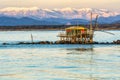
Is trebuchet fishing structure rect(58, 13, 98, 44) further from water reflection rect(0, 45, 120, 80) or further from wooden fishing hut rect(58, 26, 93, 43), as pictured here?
water reflection rect(0, 45, 120, 80)

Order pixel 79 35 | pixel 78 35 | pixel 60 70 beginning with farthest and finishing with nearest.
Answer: pixel 78 35 → pixel 79 35 → pixel 60 70

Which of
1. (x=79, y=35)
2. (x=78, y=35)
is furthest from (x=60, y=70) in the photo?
(x=78, y=35)

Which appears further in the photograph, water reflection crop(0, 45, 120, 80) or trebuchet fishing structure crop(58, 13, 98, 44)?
trebuchet fishing structure crop(58, 13, 98, 44)

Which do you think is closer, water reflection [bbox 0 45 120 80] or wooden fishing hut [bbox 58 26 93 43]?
water reflection [bbox 0 45 120 80]

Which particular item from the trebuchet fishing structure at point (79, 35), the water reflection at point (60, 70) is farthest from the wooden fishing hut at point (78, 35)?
the water reflection at point (60, 70)

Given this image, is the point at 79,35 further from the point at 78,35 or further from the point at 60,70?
the point at 60,70

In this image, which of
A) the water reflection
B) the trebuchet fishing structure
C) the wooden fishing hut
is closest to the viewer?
the water reflection

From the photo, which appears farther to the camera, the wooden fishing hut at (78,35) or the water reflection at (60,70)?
the wooden fishing hut at (78,35)

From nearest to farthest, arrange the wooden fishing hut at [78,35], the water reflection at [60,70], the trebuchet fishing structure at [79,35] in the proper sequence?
1. the water reflection at [60,70]
2. the trebuchet fishing structure at [79,35]
3. the wooden fishing hut at [78,35]

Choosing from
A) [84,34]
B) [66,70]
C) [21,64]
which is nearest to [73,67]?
[66,70]

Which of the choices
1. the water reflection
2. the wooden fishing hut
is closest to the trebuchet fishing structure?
the wooden fishing hut

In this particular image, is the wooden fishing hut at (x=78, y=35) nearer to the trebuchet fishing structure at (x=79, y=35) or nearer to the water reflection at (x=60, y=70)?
the trebuchet fishing structure at (x=79, y=35)

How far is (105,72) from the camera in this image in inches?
2179

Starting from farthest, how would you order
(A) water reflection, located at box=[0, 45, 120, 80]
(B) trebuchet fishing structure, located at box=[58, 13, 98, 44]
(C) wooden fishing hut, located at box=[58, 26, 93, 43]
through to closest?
(C) wooden fishing hut, located at box=[58, 26, 93, 43] → (B) trebuchet fishing structure, located at box=[58, 13, 98, 44] → (A) water reflection, located at box=[0, 45, 120, 80]
